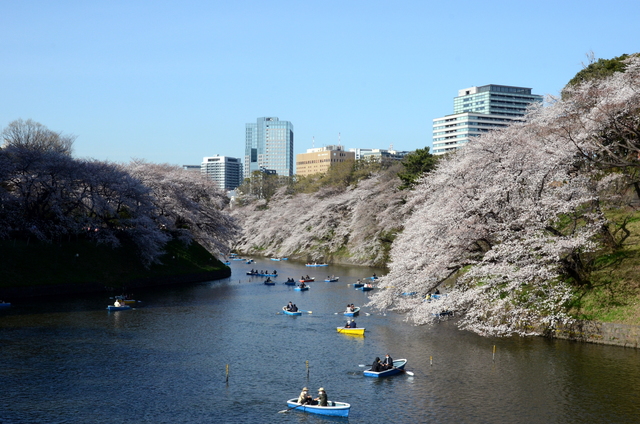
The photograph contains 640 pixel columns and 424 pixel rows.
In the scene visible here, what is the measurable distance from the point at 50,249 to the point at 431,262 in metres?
35.7

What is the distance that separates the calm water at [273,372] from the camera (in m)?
22.7

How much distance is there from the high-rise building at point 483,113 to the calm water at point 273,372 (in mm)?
153763

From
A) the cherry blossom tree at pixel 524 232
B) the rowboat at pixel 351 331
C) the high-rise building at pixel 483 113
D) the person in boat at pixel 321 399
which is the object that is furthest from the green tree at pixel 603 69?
the high-rise building at pixel 483 113

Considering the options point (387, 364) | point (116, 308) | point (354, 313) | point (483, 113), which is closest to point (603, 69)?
point (354, 313)

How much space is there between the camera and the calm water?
22.7 metres

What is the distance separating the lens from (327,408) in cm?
2272

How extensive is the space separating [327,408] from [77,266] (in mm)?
38334

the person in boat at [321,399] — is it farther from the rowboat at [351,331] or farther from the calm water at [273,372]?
the rowboat at [351,331]

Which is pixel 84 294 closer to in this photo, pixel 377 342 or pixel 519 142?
pixel 377 342

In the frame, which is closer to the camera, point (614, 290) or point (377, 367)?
point (377, 367)

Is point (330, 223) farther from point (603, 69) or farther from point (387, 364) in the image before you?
point (387, 364)

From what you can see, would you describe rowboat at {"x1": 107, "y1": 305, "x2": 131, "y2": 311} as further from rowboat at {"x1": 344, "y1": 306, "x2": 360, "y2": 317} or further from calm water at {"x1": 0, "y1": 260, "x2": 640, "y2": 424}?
rowboat at {"x1": 344, "y1": 306, "x2": 360, "y2": 317}

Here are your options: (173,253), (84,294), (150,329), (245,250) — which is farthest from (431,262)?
(245,250)

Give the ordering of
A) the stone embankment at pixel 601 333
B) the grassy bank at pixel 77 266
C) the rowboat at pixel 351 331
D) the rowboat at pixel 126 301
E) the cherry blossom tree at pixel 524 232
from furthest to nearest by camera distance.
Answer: the grassy bank at pixel 77 266, the rowboat at pixel 126 301, the rowboat at pixel 351 331, the cherry blossom tree at pixel 524 232, the stone embankment at pixel 601 333
